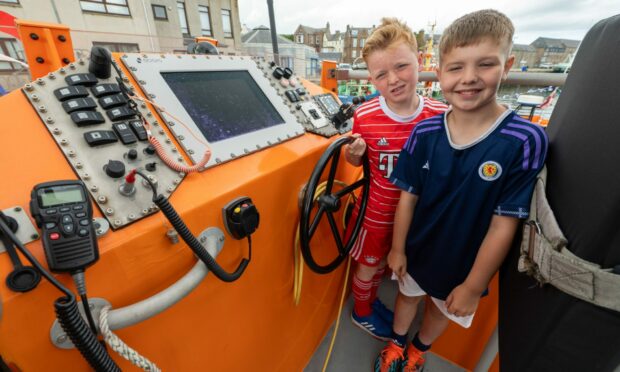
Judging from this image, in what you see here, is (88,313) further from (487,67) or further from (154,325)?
(487,67)

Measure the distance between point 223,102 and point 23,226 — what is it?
659 millimetres

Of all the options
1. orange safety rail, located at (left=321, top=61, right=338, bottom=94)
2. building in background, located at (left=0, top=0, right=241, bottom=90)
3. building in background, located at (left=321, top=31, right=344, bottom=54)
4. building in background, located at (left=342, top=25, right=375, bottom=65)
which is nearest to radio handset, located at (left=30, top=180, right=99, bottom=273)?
orange safety rail, located at (left=321, top=61, right=338, bottom=94)

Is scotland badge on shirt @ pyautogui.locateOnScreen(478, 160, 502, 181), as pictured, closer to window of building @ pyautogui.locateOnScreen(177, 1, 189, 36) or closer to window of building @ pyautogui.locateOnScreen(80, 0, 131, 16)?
window of building @ pyautogui.locateOnScreen(80, 0, 131, 16)

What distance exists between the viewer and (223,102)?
989 mm

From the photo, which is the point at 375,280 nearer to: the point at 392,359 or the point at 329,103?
the point at 392,359

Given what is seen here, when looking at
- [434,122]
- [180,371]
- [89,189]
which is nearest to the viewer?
[89,189]

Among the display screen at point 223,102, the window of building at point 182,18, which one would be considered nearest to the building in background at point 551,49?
the window of building at point 182,18

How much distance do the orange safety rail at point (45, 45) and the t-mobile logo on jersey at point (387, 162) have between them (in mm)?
1202

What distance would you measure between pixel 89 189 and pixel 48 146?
14 cm

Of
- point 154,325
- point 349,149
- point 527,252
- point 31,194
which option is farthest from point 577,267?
point 31,194

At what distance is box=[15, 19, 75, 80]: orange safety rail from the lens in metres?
0.94

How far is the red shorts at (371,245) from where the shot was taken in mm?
1230

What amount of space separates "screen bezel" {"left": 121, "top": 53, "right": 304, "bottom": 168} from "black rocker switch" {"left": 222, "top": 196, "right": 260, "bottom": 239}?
154mm

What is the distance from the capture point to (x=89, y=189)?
0.57 m
